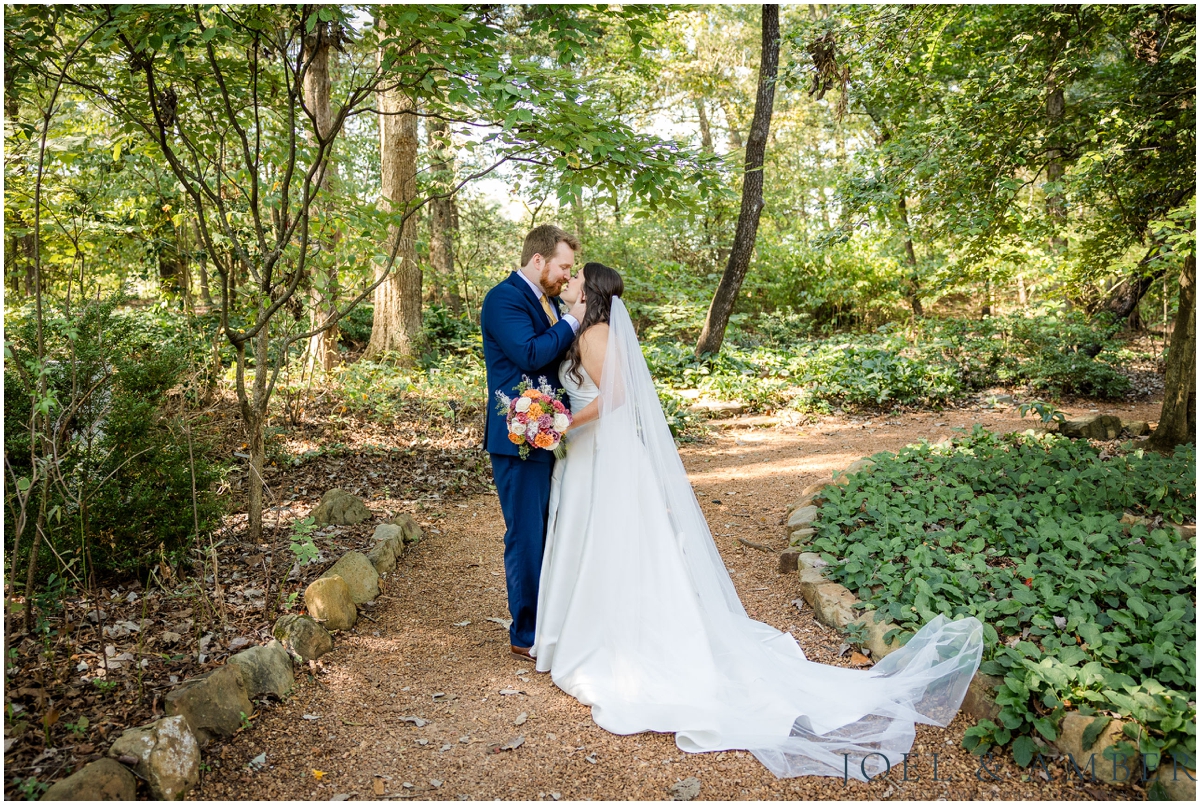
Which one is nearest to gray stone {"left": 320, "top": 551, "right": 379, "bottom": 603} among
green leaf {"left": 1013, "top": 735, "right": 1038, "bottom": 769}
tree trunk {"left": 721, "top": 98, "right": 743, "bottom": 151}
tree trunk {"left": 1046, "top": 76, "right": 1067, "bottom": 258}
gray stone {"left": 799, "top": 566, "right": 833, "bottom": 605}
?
gray stone {"left": 799, "top": 566, "right": 833, "bottom": 605}

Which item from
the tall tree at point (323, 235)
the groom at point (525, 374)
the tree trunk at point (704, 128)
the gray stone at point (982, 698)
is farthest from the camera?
the tree trunk at point (704, 128)

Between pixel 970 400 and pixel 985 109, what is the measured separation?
16.9 ft

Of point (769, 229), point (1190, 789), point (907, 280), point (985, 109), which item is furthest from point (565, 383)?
point (769, 229)

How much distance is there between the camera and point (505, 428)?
3.73m

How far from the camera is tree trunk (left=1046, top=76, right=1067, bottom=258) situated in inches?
262

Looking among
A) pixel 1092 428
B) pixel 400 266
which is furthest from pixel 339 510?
pixel 1092 428

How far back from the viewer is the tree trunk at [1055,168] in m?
6.64

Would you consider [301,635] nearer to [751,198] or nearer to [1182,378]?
[1182,378]

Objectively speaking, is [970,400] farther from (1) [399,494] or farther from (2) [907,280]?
(1) [399,494]

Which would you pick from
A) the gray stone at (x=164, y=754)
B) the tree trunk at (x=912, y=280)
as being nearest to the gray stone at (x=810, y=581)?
the gray stone at (x=164, y=754)

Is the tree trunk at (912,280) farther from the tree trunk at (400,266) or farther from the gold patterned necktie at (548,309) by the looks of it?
the gold patterned necktie at (548,309)

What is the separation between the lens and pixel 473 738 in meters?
3.13

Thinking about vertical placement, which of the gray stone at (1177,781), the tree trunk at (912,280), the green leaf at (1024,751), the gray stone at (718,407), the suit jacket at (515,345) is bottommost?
the green leaf at (1024,751)

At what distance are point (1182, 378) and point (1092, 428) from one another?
1732mm
